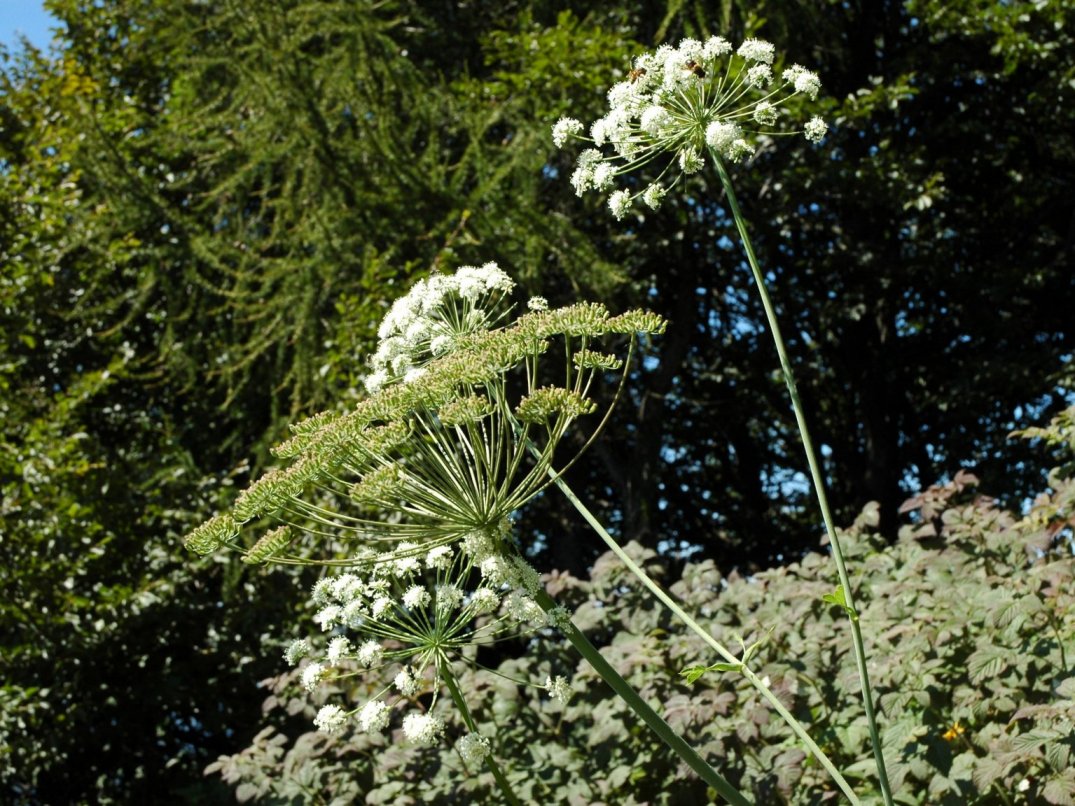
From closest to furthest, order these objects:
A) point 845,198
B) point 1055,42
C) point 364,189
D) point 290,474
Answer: point 290,474 < point 364,189 < point 1055,42 < point 845,198

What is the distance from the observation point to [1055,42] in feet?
28.2

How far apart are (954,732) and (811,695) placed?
Answer: 52 cm

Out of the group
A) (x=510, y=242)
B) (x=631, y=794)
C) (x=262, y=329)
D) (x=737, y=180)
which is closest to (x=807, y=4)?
(x=737, y=180)

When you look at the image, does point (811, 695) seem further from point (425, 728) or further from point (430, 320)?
point (425, 728)

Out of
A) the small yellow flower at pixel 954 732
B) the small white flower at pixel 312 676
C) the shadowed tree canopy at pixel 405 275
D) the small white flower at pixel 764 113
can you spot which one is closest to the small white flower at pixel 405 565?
the small white flower at pixel 312 676

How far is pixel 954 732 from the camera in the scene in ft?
10.4

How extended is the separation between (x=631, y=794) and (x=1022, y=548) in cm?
153

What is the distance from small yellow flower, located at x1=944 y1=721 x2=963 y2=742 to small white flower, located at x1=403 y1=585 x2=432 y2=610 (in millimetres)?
1692

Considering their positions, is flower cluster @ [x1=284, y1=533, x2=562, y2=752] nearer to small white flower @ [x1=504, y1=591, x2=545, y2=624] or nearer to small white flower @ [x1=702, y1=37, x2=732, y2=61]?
small white flower @ [x1=504, y1=591, x2=545, y2=624]

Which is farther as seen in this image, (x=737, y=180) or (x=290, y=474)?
(x=737, y=180)

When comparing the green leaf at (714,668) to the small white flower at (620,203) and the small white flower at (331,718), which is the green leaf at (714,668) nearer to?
the small white flower at (331,718)

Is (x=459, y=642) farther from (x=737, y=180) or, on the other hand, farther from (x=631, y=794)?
(x=737, y=180)

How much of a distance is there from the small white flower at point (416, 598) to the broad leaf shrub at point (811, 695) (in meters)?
1.32

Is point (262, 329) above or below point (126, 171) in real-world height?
below
